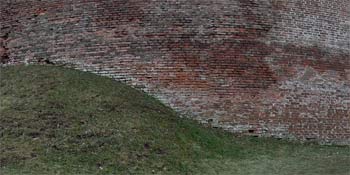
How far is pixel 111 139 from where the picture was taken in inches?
380

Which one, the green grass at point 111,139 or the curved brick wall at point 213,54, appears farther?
the curved brick wall at point 213,54

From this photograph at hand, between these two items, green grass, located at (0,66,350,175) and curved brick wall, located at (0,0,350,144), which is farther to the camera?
curved brick wall, located at (0,0,350,144)

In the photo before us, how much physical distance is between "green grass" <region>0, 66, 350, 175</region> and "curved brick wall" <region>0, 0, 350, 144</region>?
1.57 feet

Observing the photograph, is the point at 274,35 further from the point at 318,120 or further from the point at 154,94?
the point at 154,94

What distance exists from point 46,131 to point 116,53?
11.9 feet

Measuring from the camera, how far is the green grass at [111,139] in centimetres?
897

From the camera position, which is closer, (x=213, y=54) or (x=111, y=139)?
(x=111, y=139)

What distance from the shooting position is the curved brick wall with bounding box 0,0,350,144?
41.7ft

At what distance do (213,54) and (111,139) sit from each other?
4.11 metres

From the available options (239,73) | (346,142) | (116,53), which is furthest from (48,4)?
(346,142)

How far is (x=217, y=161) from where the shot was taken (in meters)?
10.1

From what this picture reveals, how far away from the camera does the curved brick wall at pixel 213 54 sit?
41.7ft

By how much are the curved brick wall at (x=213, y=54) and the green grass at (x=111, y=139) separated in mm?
479

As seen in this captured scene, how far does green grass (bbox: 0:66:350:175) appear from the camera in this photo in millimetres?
8969
